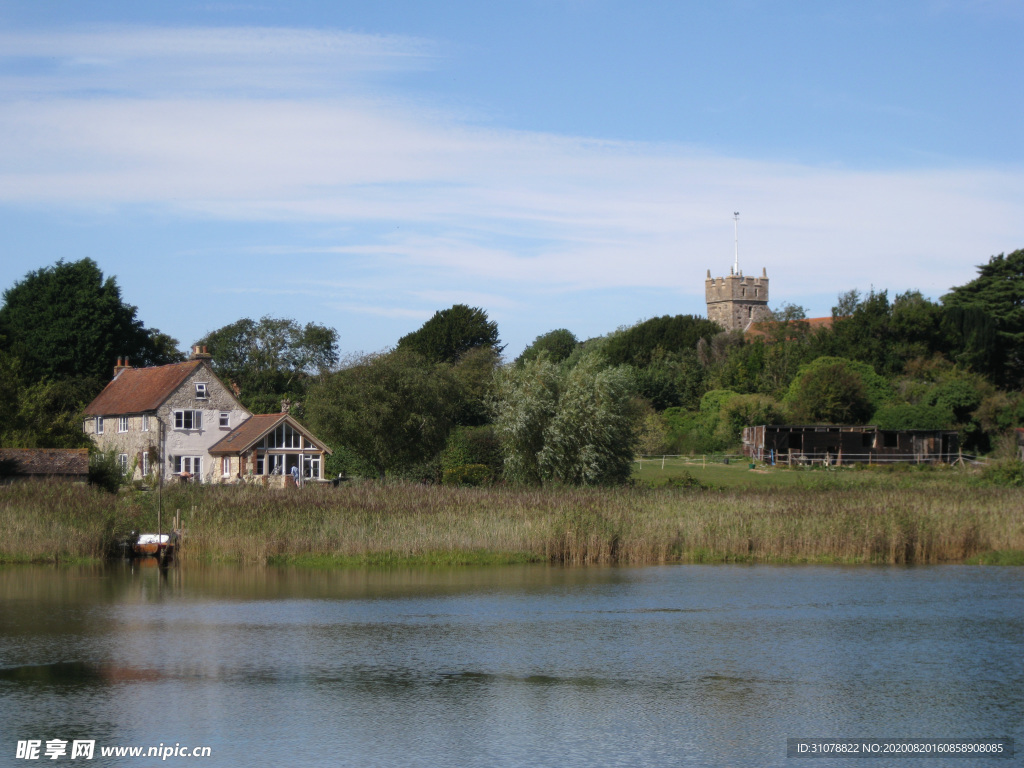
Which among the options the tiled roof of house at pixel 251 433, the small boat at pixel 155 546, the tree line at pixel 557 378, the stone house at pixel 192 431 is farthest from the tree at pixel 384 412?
the small boat at pixel 155 546

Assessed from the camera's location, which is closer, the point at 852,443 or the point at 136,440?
the point at 136,440

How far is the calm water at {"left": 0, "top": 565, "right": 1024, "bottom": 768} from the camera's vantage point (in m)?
12.3

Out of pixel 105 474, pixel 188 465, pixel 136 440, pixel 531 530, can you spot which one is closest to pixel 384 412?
pixel 105 474

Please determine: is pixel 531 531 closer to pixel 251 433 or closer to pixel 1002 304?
pixel 251 433

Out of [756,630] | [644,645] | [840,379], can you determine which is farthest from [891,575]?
[840,379]

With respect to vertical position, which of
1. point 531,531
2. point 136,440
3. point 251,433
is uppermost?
point 251,433

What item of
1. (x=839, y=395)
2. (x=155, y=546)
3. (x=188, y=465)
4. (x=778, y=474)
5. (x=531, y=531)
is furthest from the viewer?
(x=839, y=395)

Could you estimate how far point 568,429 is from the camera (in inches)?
1678

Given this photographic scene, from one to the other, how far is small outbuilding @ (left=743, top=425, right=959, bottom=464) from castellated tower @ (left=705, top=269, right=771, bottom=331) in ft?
249

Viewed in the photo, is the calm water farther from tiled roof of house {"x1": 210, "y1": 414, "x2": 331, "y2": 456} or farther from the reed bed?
tiled roof of house {"x1": 210, "y1": 414, "x2": 331, "y2": 456}

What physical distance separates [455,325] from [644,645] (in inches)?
3219

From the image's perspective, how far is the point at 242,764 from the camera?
1145cm

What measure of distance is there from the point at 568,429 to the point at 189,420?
2926cm

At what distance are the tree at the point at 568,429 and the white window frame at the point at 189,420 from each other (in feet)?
83.6
